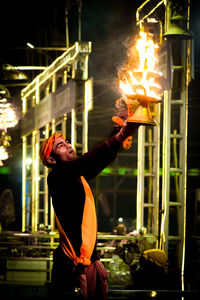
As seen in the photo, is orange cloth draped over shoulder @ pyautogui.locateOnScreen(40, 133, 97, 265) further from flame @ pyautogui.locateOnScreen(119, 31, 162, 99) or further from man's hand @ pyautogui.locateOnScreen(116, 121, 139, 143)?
flame @ pyautogui.locateOnScreen(119, 31, 162, 99)

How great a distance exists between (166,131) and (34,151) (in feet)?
22.8

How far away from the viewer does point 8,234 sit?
35.1ft

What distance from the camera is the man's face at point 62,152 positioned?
14.8 feet

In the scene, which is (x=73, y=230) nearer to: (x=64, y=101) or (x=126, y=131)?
(x=126, y=131)

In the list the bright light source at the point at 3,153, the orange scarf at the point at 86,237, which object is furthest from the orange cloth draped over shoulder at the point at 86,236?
→ the bright light source at the point at 3,153

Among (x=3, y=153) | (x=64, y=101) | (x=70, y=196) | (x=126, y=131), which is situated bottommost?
(x=70, y=196)

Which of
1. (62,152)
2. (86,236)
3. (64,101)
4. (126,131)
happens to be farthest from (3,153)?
(126,131)

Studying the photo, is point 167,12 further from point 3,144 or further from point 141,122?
point 3,144

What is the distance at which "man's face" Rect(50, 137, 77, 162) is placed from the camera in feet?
14.8

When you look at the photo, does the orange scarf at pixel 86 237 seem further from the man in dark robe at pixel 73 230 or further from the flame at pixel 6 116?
the flame at pixel 6 116

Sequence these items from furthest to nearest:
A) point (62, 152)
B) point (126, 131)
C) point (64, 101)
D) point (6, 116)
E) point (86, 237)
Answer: point (6, 116), point (64, 101), point (62, 152), point (86, 237), point (126, 131)

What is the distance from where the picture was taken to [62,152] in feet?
14.9

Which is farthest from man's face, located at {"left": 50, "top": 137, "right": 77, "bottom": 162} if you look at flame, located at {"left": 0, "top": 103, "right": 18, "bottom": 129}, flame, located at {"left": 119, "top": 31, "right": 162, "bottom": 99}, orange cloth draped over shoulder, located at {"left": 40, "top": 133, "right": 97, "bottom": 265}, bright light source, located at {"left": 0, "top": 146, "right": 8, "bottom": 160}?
flame, located at {"left": 0, "top": 103, "right": 18, "bottom": 129}

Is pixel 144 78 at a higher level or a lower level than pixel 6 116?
lower
